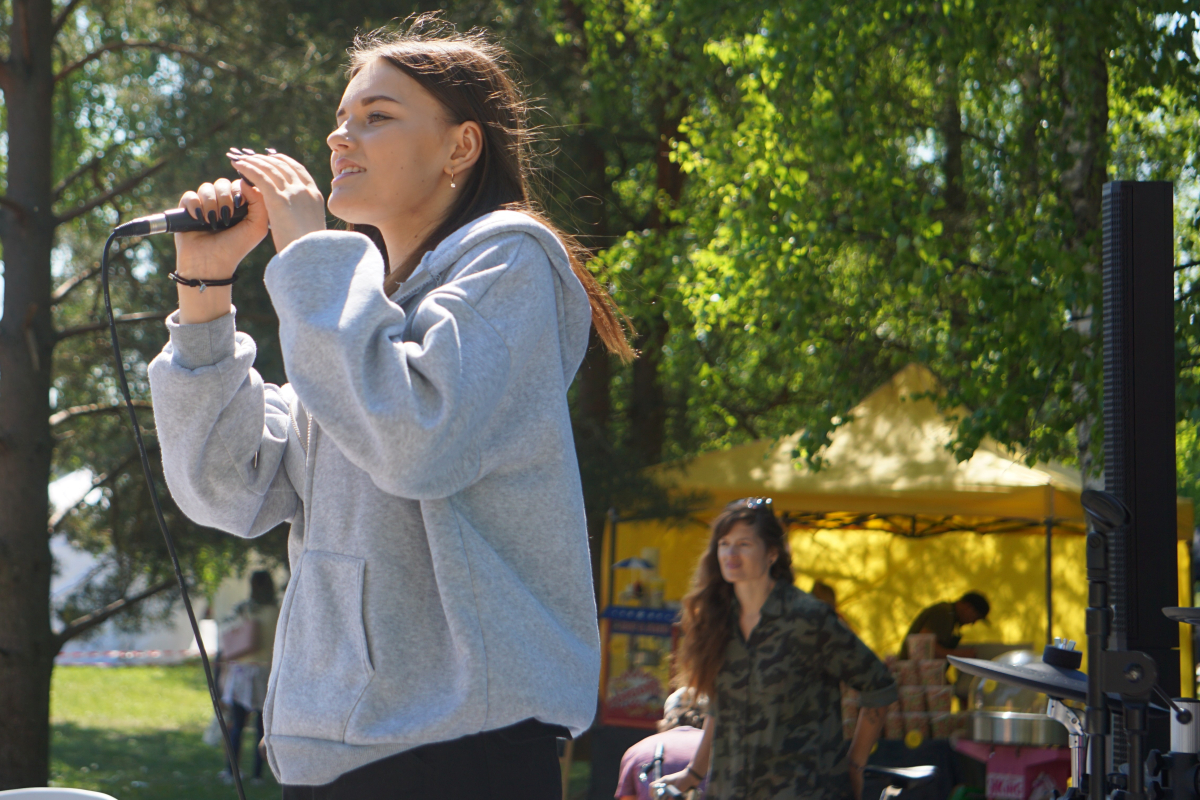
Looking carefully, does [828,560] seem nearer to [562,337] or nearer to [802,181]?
[802,181]

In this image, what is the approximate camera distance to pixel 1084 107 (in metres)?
6.29

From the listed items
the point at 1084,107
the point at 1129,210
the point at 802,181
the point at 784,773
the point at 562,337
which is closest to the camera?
the point at 562,337

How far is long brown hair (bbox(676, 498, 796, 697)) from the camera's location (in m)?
4.18

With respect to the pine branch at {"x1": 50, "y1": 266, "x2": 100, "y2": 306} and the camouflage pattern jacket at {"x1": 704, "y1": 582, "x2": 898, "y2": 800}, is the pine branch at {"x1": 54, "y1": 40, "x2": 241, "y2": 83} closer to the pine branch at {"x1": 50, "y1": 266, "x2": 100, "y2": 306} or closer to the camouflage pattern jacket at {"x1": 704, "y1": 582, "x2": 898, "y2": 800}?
the pine branch at {"x1": 50, "y1": 266, "x2": 100, "y2": 306}

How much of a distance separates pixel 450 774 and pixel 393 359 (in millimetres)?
410

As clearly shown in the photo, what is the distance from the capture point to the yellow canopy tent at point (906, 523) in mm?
7102

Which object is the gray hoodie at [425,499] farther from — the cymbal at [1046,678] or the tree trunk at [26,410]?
the tree trunk at [26,410]

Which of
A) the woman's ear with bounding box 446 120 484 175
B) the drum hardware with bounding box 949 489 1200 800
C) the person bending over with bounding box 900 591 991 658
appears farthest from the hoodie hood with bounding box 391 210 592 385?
the person bending over with bounding box 900 591 991 658

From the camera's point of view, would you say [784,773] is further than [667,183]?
No

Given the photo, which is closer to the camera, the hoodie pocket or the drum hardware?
the hoodie pocket

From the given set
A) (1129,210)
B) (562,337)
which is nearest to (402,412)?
(562,337)

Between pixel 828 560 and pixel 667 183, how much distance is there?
461 cm

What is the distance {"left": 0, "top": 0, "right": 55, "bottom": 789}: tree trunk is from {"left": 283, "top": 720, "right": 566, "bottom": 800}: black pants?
20.3 ft

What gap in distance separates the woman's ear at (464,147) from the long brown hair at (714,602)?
307cm
